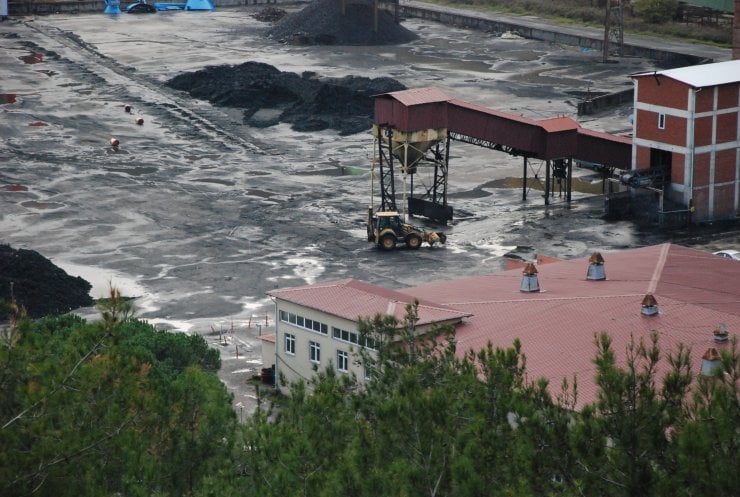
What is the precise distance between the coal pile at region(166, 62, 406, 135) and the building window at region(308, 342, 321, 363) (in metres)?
41.7

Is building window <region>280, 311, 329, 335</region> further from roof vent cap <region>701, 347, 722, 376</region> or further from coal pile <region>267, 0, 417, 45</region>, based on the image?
coal pile <region>267, 0, 417, 45</region>

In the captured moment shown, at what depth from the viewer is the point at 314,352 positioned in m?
39.1

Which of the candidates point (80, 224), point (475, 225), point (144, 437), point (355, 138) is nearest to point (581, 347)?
point (144, 437)

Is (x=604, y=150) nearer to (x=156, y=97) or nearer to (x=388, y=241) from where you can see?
(x=388, y=241)

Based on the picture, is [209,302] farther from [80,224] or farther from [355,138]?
[355,138]

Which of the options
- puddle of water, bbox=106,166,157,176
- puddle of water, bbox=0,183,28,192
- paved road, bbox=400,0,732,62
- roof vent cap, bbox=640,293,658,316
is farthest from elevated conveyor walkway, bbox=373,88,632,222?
paved road, bbox=400,0,732,62

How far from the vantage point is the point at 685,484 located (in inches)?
734

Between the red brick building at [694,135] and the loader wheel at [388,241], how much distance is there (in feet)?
39.3

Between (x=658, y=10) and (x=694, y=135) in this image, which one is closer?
(x=694, y=135)

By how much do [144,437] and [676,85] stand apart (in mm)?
41709

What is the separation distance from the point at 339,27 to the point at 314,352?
77.5 m

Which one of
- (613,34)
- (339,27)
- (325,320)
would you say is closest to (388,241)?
(325,320)

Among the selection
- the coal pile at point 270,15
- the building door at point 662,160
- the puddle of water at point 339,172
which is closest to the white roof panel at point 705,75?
the building door at point 662,160

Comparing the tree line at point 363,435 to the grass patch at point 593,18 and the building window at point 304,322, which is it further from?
the grass patch at point 593,18
